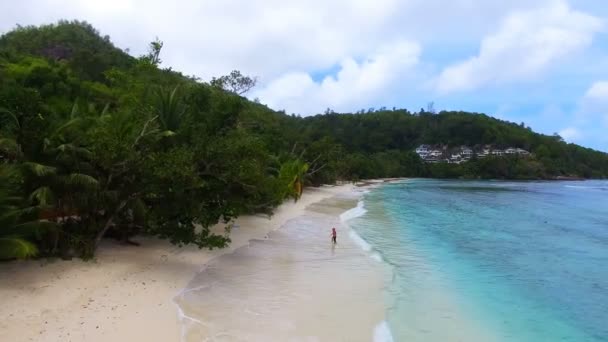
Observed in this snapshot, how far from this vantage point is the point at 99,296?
10930mm

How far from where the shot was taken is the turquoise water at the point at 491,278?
1180cm

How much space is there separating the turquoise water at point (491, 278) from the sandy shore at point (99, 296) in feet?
17.4

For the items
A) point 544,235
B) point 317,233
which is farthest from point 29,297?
point 544,235

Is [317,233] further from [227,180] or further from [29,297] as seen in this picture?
[29,297]

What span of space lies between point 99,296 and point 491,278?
12.9 metres

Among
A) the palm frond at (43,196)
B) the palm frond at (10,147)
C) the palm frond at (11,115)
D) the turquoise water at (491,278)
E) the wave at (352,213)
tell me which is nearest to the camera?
the palm frond at (10,147)

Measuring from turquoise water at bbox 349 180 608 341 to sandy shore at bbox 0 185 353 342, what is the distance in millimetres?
5317

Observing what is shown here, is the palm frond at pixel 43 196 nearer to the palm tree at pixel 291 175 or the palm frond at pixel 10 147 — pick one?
the palm frond at pixel 10 147

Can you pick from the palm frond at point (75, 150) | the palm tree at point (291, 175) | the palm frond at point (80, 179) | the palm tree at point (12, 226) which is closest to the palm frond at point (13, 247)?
the palm tree at point (12, 226)

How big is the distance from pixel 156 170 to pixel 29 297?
398cm

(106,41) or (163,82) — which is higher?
(106,41)

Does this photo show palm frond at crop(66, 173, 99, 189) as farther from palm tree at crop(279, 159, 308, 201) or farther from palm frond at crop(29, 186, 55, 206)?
palm tree at crop(279, 159, 308, 201)

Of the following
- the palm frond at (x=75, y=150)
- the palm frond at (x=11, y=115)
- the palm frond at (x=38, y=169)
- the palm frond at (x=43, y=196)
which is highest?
the palm frond at (x=11, y=115)

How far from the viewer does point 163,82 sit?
2356 centimetres
